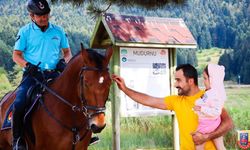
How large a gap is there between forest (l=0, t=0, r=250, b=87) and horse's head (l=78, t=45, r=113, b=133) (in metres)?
9.43

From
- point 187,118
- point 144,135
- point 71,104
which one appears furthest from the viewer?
point 144,135

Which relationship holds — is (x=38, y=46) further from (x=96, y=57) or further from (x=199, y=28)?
(x=199, y=28)

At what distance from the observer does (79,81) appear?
13.5 feet

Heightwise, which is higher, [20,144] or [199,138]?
[199,138]

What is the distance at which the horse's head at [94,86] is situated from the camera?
12.3ft

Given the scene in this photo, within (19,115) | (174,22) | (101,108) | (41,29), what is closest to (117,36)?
(174,22)

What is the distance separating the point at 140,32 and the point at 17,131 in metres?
4.28

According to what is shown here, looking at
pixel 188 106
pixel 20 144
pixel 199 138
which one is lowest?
pixel 20 144

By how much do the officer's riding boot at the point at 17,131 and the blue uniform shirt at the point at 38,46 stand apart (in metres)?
0.63

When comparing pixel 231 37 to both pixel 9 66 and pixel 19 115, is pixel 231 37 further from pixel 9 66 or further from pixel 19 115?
pixel 19 115

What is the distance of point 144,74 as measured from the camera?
8.15m

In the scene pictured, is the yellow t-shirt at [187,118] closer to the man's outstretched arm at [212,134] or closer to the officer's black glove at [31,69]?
the man's outstretched arm at [212,134]

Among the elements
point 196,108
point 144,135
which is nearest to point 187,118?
point 196,108

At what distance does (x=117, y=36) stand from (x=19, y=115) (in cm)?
354
